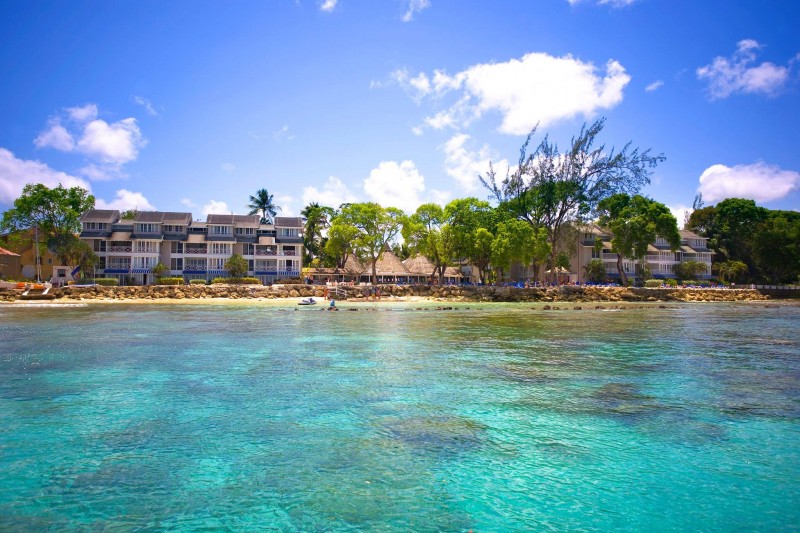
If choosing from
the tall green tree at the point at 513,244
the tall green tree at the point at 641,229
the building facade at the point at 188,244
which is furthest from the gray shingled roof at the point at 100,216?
the tall green tree at the point at 641,229

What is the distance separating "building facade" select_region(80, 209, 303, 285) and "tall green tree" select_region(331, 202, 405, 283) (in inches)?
525

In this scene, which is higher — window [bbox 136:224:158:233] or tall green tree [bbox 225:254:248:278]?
window [bbox 136:224:158:233]

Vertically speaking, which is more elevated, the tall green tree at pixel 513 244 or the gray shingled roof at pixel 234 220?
the gray shingled roof at pixel 234 220

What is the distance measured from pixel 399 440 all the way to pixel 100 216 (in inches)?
2913

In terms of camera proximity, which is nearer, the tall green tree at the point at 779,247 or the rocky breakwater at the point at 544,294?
the rocky breakwater at the point at 544,294

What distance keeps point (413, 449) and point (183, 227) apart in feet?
236

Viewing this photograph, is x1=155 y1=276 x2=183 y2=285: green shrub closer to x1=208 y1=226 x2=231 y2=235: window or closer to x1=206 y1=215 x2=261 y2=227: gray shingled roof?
x1=208 y1=226 x2=231 y2=235: window

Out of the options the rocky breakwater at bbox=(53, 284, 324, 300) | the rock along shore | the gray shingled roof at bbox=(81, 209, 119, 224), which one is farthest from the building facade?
the rock along shore

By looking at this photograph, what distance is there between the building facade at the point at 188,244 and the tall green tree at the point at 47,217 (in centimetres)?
630

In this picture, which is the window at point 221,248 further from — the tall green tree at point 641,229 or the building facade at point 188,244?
the tall green tree at point 641,229

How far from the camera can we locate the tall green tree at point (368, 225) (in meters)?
62.9

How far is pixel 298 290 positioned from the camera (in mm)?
60156

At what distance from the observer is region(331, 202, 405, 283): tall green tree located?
62.9m

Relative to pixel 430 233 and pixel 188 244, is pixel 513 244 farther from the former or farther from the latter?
pixel 188 244
